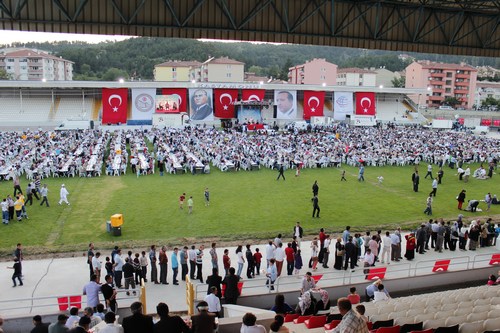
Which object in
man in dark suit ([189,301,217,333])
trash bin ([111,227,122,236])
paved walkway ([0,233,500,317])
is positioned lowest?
paved walkway ([0,233,500,317])

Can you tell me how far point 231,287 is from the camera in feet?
32.5

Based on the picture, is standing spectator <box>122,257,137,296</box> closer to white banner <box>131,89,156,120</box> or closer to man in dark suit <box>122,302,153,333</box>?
man in dark suit <box>122,302,153,333</box>

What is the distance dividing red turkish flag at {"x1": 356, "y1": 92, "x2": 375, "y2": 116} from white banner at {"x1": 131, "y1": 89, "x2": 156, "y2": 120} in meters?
26.6

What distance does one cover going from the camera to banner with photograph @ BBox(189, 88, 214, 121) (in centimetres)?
5288

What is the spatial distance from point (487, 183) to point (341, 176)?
868cm

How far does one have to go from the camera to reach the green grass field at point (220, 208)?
1642 centimetres

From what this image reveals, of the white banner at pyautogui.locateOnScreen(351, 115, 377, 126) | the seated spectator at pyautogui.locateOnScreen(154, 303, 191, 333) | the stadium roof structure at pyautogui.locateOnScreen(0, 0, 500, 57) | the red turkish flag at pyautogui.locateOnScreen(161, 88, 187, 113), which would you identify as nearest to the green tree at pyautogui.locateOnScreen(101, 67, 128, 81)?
the red turkish flag at pyautogui.locateOnScreen(161, 88, 187, 113)

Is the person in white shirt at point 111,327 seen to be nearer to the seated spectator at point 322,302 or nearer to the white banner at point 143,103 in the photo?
the seated spectator at point 322,302

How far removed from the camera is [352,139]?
1677 inches

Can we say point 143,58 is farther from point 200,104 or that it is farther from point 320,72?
point 200,104

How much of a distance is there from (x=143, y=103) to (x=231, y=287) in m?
45.1

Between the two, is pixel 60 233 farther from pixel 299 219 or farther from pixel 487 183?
pixel 487 183

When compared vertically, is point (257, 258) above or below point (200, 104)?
below

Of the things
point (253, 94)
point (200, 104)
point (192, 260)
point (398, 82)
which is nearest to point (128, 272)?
point (192, 260)
